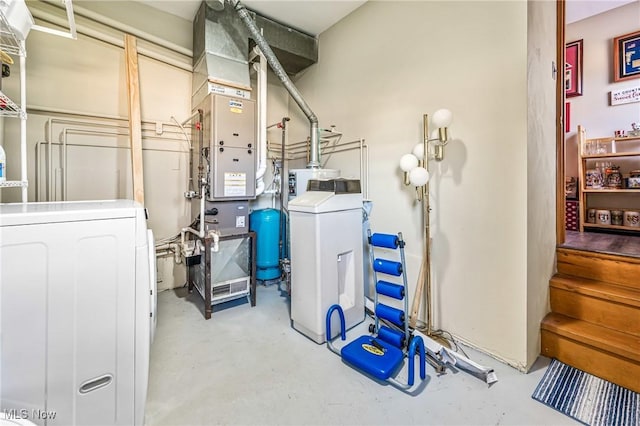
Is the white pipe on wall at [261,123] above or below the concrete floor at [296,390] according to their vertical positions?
above

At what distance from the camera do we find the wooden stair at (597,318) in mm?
1694

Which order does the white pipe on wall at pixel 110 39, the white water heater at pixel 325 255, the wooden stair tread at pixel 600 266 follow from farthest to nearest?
the white pipe on wall at pixel 110 39, the white water heater at pixel 325 255, the wooden stair tread at pixel 600 266

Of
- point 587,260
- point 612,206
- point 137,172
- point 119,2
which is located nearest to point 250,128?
point 137,172

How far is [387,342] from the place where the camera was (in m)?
2.02

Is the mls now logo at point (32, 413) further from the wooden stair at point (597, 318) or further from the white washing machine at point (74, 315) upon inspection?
the wooden stair at point (597, 318)

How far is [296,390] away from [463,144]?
83.4 inches

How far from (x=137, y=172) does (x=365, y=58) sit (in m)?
2.66

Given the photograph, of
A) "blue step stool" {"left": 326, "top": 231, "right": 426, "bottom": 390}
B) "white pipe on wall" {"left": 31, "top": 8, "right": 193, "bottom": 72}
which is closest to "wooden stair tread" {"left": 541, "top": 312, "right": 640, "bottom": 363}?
"blue step stool" {"left": 326, "top": 231, "right": 426, "bottom": 390}

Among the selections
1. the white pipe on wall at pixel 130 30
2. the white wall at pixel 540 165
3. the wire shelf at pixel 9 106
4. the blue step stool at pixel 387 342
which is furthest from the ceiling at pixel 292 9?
the blue step stool at pixel 387 342

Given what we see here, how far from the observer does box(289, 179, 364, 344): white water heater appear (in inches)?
84.9

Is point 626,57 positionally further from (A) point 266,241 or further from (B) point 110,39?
(B) point 110,39

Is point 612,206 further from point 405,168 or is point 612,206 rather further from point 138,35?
point 138,35

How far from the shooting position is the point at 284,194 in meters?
3.87

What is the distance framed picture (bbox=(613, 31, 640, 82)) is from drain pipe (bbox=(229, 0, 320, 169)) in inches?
140
